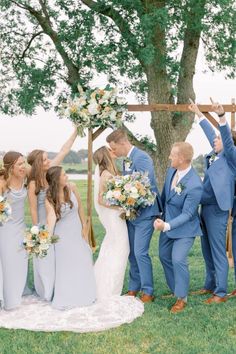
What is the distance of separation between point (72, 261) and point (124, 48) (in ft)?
28.1

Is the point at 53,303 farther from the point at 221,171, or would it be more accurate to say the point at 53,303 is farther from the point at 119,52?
the point at 119,52

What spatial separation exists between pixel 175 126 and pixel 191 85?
1.21m

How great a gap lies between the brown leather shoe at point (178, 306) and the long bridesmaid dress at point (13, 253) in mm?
1705

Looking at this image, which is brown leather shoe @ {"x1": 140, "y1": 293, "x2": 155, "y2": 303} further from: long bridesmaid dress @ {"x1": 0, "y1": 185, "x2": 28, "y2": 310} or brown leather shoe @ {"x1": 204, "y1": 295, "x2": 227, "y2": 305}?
long bridesmaid dress @ {"x1": 0, "y1": 185, "x2": 28, "y2": 310}

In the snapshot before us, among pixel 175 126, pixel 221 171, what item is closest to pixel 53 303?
pixel 221 171

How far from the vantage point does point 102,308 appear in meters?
6.77

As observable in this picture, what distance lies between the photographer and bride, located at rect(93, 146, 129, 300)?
7160 millimetres

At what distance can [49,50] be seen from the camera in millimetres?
17562

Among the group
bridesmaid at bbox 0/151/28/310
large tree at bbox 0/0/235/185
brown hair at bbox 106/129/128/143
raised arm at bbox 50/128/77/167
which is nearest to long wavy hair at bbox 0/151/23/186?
bridesmaid at bbox 0/151/28/310

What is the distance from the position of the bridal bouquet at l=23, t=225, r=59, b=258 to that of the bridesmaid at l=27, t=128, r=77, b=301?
0.37m

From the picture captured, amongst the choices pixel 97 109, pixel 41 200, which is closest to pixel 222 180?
pixel 97 109

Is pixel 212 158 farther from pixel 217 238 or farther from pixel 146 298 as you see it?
pixel 146 298

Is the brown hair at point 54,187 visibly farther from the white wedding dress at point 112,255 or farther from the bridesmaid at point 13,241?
the white wedding dress at point 112,255

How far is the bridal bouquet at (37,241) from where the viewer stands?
6441 millimetres
